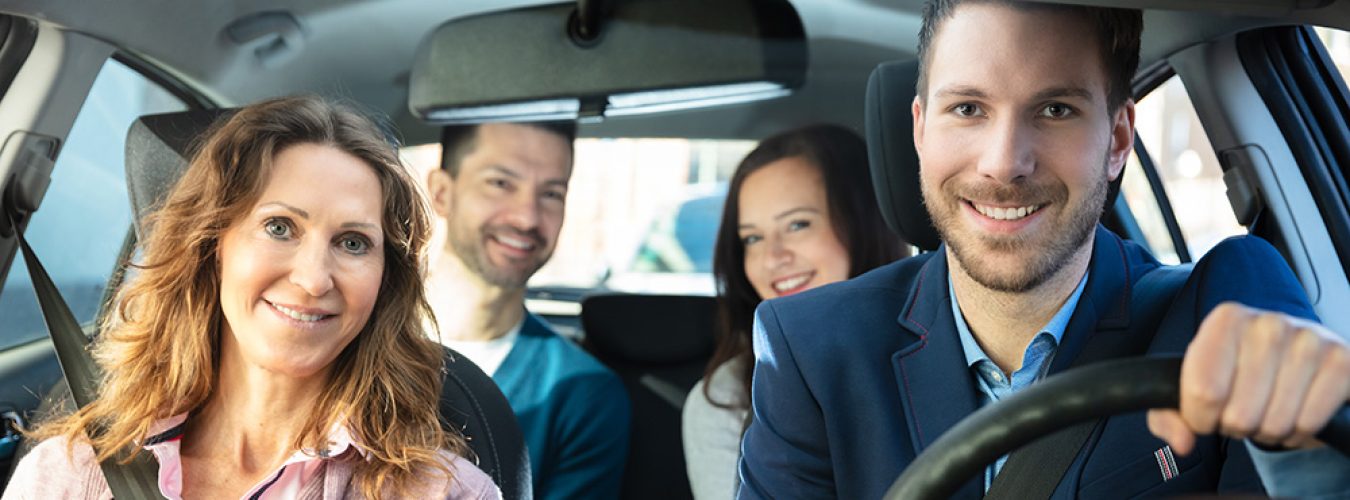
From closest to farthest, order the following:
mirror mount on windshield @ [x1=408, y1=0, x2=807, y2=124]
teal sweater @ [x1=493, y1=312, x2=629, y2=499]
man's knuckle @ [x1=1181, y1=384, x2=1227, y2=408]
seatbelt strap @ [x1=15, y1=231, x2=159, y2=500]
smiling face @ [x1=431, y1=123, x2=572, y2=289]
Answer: man's knuckle @ [x1=1181, y1=384, x2=1227, y2=408]
seatbelt strap @ [x1=15, y1=231, x2=159, y2=500]
mirror mount on windshield @ [x1=408, y1=0, x2=807, y2=124]
teal sweater @ [x1=493, y1=312, x2=629, y2=499]
smiling face @ [x1=431, y1=123, x2=572, y2=289]

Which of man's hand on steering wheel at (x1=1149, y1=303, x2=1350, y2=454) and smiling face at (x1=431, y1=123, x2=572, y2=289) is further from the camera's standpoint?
smiling face at (x1=431, y1=123, x2=572, y2=289)

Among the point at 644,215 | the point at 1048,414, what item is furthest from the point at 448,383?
the point at 644,215

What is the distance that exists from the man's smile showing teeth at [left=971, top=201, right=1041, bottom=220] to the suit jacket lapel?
0.65 ft

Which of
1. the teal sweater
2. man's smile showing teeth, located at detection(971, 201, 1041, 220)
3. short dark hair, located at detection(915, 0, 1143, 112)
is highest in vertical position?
short dark hair, located at detection(915, 0, 1143, 112)

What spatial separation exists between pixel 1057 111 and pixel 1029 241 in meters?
0.16

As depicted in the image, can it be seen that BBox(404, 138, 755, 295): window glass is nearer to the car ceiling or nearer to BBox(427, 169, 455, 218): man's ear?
the car ceiling

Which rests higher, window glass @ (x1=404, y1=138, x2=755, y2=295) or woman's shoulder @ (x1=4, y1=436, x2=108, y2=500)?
window glass @ (x1=404, y1=138, x2=755, y2=295)

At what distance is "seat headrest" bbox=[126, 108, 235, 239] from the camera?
79.8 inches

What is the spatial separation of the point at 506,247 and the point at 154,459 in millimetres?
1143

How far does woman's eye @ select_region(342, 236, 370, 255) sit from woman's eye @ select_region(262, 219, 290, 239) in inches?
3.1

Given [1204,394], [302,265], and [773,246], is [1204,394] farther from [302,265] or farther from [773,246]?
[773,246]

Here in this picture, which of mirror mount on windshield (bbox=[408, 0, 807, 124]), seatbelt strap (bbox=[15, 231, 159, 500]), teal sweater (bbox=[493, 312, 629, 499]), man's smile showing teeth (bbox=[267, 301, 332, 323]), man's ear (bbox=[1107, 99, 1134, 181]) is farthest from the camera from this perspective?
teal sweater (bbox=[493, 312, 629, 499])

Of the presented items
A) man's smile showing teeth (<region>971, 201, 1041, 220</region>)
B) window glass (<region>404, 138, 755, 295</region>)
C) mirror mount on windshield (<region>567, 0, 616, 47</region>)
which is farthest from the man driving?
window glass (<region>404, 138, 755, 295</region>)

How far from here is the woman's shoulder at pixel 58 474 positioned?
5.88ft
